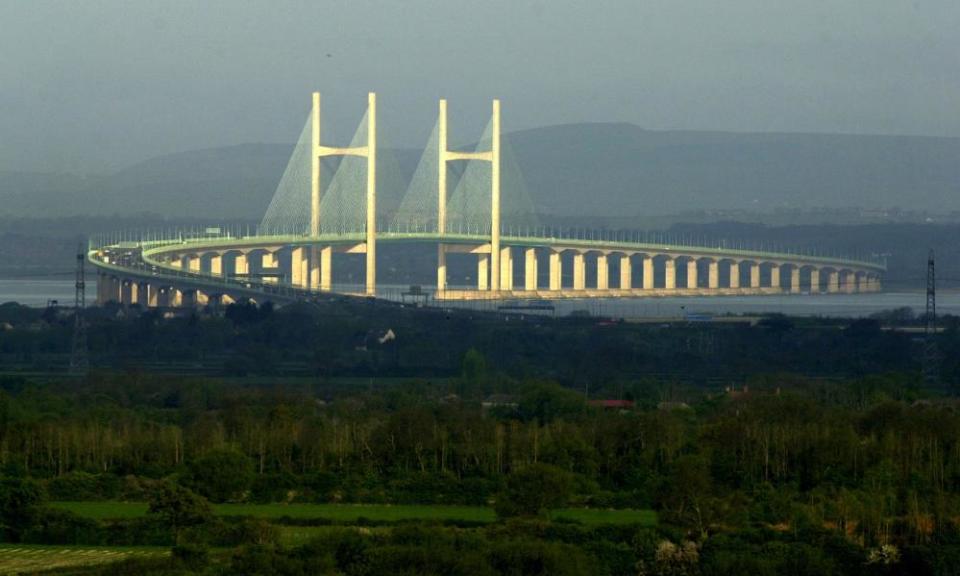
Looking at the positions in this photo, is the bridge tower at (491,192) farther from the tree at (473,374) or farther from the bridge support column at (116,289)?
the tree at (473,374)

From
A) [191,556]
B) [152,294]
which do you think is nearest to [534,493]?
[191,556]

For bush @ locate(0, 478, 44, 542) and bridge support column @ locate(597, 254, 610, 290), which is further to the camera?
bridge support column @ locate(597, 254, 610, 290)

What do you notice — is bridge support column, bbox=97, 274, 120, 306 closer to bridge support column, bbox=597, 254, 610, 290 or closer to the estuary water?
the estuary water

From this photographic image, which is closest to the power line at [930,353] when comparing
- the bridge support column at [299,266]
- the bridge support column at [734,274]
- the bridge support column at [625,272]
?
the bridge support column at [299,266]

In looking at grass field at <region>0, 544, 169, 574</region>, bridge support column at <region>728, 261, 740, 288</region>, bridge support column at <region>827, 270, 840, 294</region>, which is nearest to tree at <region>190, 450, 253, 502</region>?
grass field at <region>0, 544, 169, 574</region>

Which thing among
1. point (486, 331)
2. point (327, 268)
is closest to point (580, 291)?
point (327, 268)

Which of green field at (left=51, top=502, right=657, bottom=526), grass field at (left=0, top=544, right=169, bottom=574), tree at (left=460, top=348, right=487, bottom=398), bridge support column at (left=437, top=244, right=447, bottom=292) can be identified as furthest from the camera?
bridge support column at (left=437, top=244, right=447, bottom=292)
